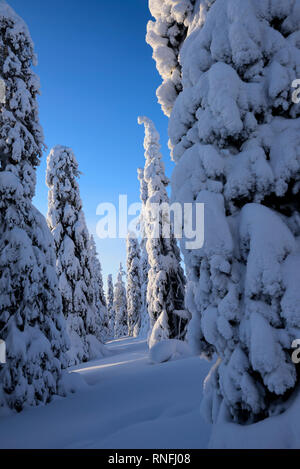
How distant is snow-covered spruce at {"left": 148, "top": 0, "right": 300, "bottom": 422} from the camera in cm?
275

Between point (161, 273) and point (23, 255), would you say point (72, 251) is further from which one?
point (23, 255)

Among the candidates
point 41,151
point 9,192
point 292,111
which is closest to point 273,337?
point 292,111

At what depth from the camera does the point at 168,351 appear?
34.3 feet

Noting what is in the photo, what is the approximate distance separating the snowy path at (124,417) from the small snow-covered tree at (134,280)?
1143 inches

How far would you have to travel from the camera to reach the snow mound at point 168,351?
10.0 meters

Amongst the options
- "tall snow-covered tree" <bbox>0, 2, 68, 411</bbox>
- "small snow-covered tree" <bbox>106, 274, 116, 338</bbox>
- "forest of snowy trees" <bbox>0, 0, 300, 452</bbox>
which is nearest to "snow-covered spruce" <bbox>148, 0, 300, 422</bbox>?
"forest of snowy trees" <bbox>0, 0, 300, 452</bbox>

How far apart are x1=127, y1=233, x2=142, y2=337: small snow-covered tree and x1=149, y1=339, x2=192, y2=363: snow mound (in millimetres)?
24960

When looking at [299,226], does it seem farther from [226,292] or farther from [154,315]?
[154,315]

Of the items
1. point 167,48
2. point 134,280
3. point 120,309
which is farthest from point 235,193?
point 120,309

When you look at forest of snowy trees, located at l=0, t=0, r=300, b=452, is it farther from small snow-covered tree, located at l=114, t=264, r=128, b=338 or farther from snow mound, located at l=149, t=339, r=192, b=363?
small snow-covered tree, located at l=114, t=264, r=128, b=338

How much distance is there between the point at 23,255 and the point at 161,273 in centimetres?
948

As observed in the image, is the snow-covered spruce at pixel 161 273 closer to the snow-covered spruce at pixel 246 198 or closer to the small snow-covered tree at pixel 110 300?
the snow-covered spruce at pixel 246 198
